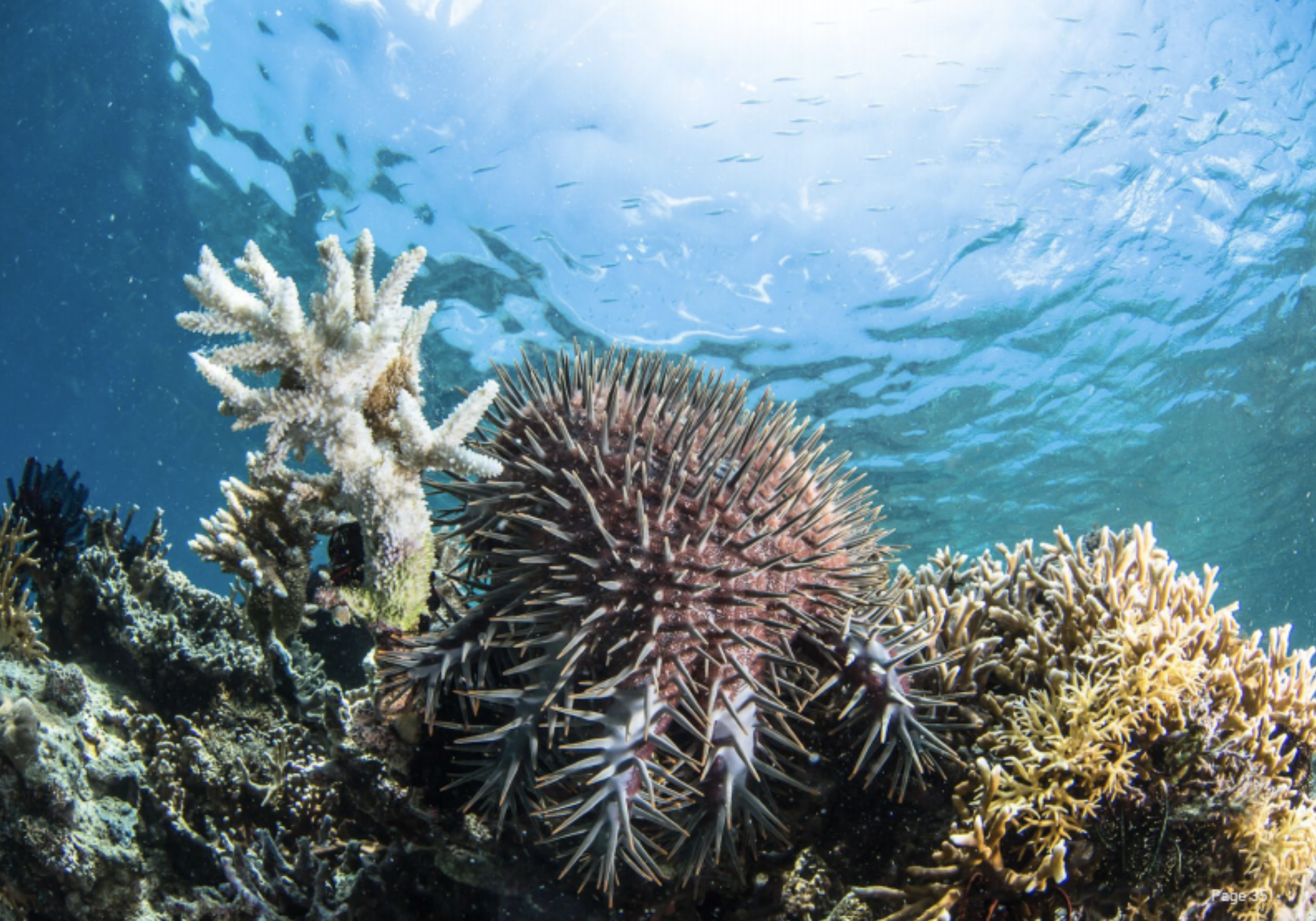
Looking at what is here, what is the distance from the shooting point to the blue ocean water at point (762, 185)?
13.7 meters

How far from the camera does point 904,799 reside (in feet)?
9.39

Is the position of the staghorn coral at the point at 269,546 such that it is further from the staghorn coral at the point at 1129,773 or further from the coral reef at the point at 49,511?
the staghorn coral at the point at 1129,773

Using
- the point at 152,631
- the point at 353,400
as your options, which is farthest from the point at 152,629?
the point at 353,400

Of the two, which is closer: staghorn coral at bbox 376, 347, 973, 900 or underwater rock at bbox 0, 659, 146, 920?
staghorn coral at bbox 376, 347, 973, 900

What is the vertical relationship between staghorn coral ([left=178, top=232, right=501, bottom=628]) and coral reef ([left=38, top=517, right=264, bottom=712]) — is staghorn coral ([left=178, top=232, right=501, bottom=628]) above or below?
above

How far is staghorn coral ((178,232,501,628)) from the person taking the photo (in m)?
2.71

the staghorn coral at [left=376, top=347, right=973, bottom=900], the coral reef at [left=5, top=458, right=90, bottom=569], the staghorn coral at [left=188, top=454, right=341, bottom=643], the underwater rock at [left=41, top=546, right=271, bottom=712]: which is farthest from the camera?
the coral reef at [left=5, top=458, right=90, bottom=569]

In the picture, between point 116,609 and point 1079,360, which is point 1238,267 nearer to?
point 1079,360

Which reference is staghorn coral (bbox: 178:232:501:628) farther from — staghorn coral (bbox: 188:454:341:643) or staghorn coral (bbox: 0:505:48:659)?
staghorn coral (bbox: 0:505:48:659)

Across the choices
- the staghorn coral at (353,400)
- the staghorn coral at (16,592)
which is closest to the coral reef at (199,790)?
the staghorn coral at (16,592)

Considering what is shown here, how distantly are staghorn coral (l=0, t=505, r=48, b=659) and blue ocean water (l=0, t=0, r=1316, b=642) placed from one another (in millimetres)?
9839

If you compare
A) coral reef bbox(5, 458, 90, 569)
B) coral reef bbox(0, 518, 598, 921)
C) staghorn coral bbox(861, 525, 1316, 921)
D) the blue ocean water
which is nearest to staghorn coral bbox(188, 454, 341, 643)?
coral reef bbox(0, 518, 598, 921)

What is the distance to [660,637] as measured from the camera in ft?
7.90

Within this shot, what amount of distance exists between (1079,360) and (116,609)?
2566cm
